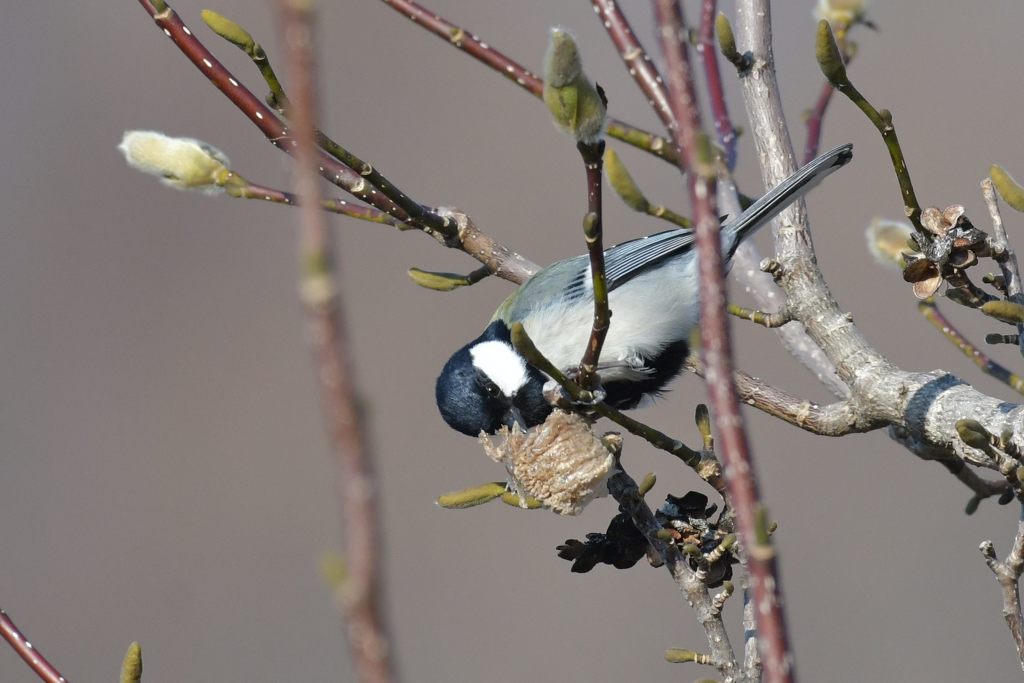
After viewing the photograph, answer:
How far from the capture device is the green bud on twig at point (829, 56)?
Answer: 126 cm

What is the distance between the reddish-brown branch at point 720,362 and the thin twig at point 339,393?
9.2 inches

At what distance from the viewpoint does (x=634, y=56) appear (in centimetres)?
188

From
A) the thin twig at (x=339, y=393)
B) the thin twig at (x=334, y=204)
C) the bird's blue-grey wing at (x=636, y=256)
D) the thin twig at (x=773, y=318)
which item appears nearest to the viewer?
the thin twig at (x=339, y=393)

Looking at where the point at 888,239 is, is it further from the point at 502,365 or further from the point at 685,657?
the point at 502,365

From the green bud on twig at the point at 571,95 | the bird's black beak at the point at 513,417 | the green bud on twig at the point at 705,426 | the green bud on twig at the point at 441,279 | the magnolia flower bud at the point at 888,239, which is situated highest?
the green bud on twig at the point at 441,279

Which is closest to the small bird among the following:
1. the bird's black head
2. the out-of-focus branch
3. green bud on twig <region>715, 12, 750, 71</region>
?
the bird's black head

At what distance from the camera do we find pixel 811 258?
1759 millimetres

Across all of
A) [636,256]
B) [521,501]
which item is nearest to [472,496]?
[521,501]

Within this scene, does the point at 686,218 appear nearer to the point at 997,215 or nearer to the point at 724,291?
the point at 997,215

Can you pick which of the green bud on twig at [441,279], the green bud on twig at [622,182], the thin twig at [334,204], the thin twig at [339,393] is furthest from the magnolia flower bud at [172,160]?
the thin twig at [339,393]

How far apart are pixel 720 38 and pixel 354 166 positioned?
0.66 metres

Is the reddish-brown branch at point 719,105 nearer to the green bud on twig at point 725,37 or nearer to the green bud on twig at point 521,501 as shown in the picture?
the green bud on twig at point 725,37

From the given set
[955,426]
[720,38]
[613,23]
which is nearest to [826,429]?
[955,426]

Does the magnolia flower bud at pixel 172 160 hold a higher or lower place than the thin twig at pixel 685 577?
higher
